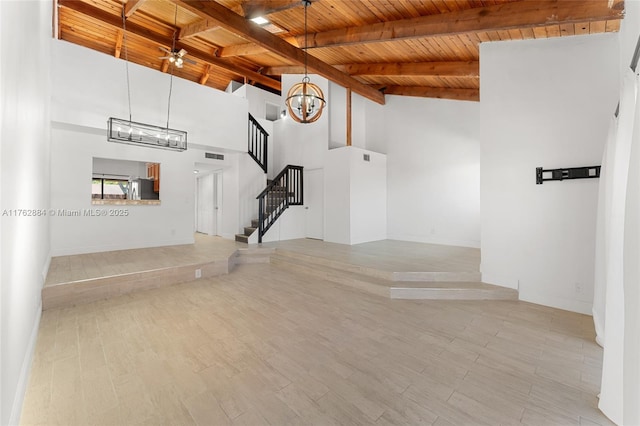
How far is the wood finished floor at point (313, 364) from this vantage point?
1.82m

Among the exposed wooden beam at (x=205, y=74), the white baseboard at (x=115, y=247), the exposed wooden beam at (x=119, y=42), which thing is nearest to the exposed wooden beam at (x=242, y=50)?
the exposed wooden beam at (x=205, y=74)

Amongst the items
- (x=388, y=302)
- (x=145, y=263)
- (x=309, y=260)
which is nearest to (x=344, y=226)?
(x=309, y=260)

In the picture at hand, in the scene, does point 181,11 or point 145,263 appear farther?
point 181,11

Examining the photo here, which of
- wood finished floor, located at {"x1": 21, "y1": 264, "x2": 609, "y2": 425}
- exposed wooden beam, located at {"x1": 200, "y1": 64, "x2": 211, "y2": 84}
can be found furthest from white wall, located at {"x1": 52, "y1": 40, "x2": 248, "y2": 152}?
wood finished floor, located at {"x1": 21, "y1": 264, "x2": 609, "y2": 425}

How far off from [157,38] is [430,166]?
8.09m

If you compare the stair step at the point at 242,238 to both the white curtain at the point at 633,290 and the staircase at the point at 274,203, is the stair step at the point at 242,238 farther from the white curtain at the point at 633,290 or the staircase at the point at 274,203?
the white curtain at the point at 633,290

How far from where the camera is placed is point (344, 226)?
7.18 metres

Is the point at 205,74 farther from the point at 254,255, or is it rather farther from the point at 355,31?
the point at 254,255

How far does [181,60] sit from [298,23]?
279cm

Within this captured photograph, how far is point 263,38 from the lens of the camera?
16.8ft

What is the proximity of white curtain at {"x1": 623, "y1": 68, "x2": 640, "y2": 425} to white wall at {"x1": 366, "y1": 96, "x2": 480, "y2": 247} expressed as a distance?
218 inches

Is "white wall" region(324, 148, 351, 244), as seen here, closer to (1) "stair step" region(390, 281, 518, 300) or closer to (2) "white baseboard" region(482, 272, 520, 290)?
(1) "stair step" region(390, 281, 518, 300)

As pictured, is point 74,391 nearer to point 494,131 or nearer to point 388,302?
point 388,302

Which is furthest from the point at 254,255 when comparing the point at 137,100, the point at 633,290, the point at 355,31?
the point at 633,290
